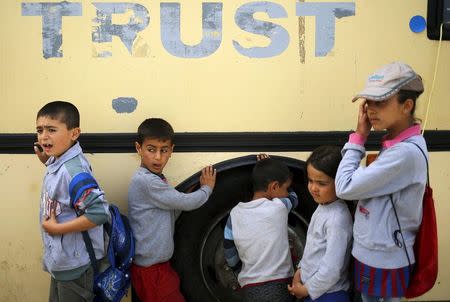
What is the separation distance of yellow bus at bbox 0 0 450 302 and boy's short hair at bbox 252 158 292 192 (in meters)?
0.10

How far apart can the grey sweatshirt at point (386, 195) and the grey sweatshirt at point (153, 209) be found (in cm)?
80

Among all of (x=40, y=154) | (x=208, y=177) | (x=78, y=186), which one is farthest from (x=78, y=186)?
(x=208, y=177)

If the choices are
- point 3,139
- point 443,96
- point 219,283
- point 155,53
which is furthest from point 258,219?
point 3,139

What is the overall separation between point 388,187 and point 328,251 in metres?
0.37

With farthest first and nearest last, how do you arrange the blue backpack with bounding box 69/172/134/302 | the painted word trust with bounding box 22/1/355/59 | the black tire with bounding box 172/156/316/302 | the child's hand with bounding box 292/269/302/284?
1. the black tire with bounding box 172/156/316/302
2. the painted word trust with bounding box 22/1/355/59
3. the blue backpack with bounding box 69/172/134/302
4. the child's hand with bounding box 292/269/302/284

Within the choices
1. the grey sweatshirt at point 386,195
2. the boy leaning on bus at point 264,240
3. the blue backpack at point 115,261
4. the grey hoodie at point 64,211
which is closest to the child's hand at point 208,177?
the boy leaning on bus at point 264,240

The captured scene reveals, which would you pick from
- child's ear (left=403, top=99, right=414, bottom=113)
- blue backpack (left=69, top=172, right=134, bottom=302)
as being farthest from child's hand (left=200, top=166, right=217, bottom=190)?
child's ear (left=403, top=99, right=414, bottom=113)

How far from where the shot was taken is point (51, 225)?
228 cm

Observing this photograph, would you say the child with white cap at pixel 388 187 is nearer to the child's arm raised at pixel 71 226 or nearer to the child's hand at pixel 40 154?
the child's arm raised at pixel 71 226

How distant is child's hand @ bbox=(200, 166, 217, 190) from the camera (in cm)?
266

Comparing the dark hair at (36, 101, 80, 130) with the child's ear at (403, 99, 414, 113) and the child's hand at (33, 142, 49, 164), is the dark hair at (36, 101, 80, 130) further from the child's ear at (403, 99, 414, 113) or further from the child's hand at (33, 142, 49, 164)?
the child's ear at (403, 99, 414, 113)

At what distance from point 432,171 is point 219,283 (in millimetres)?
1245

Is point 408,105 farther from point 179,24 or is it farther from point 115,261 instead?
point 115,261

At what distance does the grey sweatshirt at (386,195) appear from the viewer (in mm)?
1972
